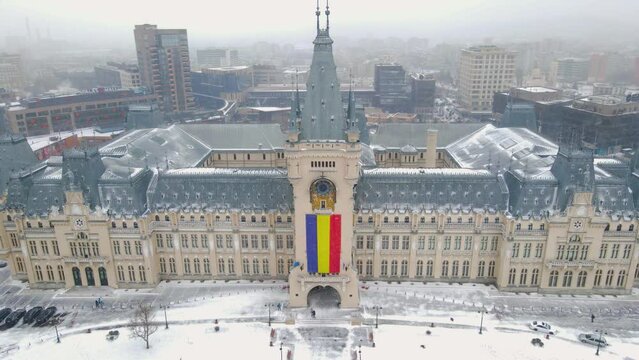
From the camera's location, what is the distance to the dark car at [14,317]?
8806 centimetres

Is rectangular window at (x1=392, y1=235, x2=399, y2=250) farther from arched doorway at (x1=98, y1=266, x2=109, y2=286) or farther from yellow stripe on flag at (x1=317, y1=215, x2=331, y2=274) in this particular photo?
arched doorway at (x1=98, y1=266, x2=109, y2=286)

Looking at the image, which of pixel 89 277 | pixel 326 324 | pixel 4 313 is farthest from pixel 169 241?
pixel 326 324

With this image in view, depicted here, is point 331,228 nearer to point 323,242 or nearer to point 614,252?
point 323,242

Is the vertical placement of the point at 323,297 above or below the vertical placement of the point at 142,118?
below

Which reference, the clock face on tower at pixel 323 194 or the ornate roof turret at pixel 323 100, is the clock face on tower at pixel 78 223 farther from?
the ornate roof turret at pixel 323 100

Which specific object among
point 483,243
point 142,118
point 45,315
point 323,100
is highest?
point 323,100

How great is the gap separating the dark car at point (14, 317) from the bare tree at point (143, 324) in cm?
2198

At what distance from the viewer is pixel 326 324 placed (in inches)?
3420

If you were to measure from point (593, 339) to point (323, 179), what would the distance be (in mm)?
54562

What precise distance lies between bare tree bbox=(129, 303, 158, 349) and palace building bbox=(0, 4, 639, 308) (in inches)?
485

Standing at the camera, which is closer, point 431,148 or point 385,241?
point 385,241

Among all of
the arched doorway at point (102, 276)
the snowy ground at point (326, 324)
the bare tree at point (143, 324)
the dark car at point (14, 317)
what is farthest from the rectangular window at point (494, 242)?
the dark car at point (14, 317)

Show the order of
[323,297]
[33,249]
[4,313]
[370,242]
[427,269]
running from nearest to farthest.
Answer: [4,313] → [323,297] → [33,249] → [370,242] → [427,269]

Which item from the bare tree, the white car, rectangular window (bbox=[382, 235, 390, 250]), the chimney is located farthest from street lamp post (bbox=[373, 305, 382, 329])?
the chimney
